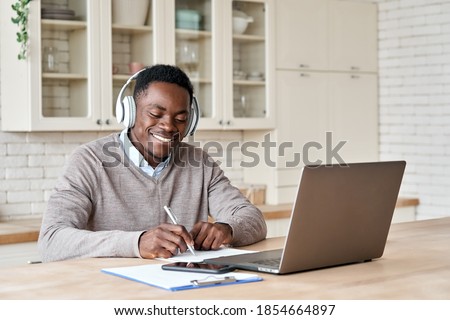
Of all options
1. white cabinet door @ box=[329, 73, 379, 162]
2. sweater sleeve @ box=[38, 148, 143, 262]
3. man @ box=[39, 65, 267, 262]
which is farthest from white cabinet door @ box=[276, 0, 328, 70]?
sweater sleeve @ box=[38, 148, 143, 262]

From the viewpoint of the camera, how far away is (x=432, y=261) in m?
2.30

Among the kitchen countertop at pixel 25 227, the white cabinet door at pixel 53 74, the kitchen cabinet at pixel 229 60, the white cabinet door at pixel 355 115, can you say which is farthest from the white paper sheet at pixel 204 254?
the white cabinet door at pixel 355 115

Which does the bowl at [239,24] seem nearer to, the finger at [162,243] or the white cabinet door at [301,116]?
the white cabinet door at [301,116]

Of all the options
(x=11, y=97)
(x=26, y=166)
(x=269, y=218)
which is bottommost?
(x=269, y=218)

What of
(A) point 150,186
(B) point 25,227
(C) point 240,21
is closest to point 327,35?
(C) point 240,21

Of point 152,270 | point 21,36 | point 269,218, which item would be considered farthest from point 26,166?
point 152,270

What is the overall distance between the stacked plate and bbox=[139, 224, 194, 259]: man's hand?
7.51 feet

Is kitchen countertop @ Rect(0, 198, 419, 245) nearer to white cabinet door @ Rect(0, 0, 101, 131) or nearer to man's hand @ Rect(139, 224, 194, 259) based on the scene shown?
white cabinet door @ Rect(0, 0, 101, 131)

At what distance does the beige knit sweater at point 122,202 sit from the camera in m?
2.44

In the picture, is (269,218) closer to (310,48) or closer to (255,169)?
(255,169)

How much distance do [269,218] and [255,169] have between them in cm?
63

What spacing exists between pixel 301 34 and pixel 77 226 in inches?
125

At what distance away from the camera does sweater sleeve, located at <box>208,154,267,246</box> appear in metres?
2.70

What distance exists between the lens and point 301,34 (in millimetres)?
5422
